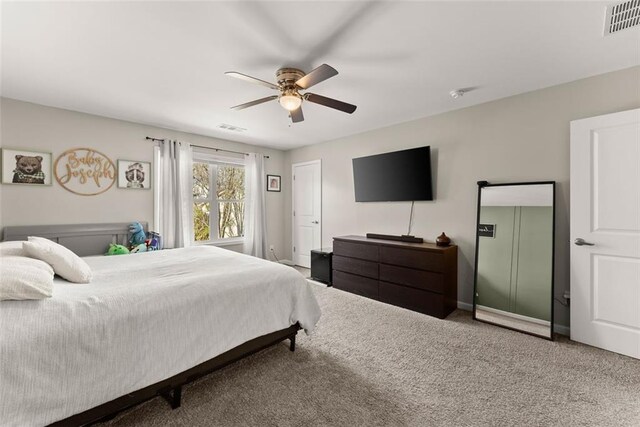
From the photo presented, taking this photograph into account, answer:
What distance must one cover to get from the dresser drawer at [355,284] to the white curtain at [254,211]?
181 centimetres

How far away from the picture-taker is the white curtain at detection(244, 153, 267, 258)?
17.3ft

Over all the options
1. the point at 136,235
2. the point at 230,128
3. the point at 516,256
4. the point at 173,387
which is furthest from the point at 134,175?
the point at 516,256

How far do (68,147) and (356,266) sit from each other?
410 centimetres

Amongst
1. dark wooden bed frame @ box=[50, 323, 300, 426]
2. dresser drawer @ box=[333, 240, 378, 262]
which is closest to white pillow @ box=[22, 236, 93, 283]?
dark wooden bed frame @ box=[50, 323, 300, 426]

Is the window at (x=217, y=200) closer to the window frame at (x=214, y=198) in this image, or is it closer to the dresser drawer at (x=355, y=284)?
the window frame at (x=214, y=198)

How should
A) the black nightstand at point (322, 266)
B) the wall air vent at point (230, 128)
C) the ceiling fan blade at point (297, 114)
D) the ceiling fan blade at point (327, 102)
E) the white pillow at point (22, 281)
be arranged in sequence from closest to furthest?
the white pillow at point (22, 281)
the ceiling fan blade at point (327, 102)
the ceiling fan blade at point (297, 114)
the wall air vent at point (230, 128)
the black nightstand at point (322, 266)

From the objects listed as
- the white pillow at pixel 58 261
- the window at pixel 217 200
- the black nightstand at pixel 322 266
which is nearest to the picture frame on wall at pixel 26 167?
the window at pixel 217 200

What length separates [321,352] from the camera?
2.40 meters

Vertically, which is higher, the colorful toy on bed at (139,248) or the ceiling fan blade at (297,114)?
the ceiling fan blade at (297,114)

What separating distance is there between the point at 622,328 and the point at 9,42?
5.50 metres

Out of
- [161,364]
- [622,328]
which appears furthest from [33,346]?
[622,328]

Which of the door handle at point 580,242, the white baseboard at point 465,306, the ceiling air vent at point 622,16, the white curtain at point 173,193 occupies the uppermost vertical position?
the ceiling air vent at point 622,16

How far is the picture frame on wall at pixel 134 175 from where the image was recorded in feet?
12.6

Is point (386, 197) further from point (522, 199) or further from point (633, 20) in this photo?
point (633, 20)
